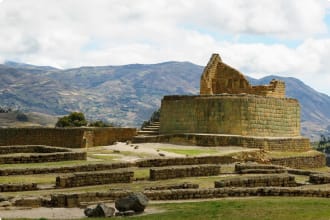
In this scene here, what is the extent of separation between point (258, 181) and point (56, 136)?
831 inches

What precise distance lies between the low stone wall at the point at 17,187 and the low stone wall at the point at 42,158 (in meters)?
7.05

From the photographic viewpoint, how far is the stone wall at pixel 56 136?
38.5m

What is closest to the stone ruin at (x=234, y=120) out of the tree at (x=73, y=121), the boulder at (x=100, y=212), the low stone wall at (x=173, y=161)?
the low stone wall at (x=173, y=161)

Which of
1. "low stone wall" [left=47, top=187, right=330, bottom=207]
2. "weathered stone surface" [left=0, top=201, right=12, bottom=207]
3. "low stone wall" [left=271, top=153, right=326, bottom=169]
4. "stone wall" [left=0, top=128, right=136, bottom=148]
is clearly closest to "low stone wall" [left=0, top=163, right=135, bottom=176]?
"low stone wall" [left=47, top=187, right=330, bottom=207]

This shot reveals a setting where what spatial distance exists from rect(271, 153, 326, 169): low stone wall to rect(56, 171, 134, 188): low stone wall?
12933mm

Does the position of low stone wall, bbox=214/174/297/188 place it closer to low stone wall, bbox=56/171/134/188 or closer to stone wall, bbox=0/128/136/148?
low stone wall, bbox=56/171/134/188

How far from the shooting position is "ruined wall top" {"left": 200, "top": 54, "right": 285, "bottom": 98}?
4459 centimetres

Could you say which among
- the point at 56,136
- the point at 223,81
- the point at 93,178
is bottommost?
the point at 93,178

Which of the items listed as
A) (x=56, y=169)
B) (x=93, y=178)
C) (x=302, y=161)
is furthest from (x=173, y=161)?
(x=302, y=161)

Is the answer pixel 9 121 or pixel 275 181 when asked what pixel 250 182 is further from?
pixel 9 121

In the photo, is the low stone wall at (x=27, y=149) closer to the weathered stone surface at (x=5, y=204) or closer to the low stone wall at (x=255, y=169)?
the low stone wall at (x=255, y=169)

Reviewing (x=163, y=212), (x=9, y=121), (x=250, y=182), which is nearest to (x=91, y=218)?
(x=163, y=212)

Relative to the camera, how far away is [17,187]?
1875cm

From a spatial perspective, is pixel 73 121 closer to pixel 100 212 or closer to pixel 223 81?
pixel 223 81
